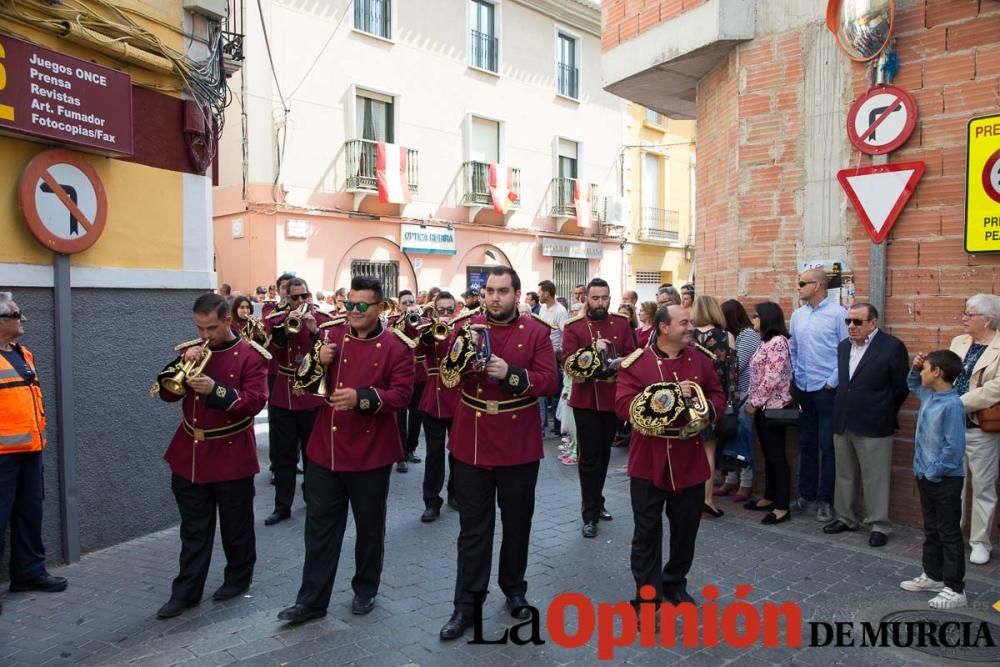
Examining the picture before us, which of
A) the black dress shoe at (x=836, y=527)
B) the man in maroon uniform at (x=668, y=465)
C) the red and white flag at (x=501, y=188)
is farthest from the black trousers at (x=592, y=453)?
the red and white flag at (x=501, y=188)

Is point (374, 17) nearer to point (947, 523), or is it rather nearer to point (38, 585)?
point (38, 585)

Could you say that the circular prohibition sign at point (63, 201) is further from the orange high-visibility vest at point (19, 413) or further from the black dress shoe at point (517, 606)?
the black dress shoe at point (517, 606)

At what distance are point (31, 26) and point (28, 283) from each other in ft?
6.04

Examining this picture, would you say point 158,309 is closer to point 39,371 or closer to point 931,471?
point 39,371

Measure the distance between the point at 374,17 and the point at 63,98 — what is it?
590 inches

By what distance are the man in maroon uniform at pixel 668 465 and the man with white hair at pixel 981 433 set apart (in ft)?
7.42

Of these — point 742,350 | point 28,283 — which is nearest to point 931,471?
point 742,350

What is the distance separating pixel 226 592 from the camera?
5.16 metres

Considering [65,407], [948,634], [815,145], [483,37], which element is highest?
[483,37]

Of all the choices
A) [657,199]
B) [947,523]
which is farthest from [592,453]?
[657,199]

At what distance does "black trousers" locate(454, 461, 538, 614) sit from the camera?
470 cm

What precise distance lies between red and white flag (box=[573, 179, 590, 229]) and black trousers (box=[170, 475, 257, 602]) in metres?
20.6

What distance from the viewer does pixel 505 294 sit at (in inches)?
191

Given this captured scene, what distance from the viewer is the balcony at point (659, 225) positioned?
2802 cm
